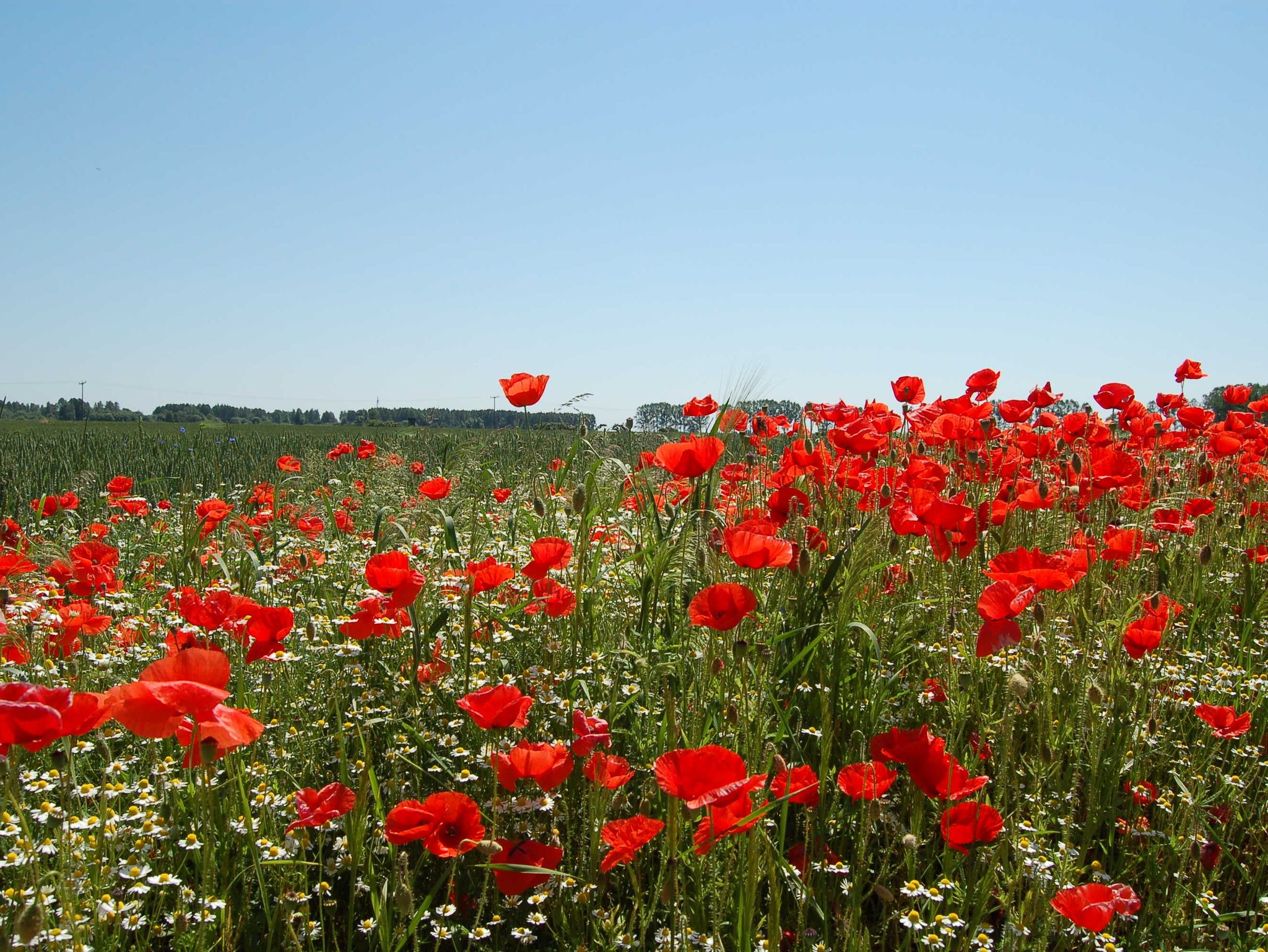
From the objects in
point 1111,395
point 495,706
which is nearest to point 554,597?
point 495,706

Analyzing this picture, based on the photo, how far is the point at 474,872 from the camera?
6.15 feet

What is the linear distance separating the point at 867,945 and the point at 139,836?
1.47 metres

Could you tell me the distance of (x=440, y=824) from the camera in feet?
5.10

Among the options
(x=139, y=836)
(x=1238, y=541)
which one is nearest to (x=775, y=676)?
(x=139, y=836)

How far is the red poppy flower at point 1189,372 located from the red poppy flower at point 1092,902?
4.62 meters

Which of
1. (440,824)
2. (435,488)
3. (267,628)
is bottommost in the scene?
(440,824)

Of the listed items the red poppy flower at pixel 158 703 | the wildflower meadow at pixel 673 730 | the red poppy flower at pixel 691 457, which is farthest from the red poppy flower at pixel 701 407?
the red poppy flower at pixel 158 703

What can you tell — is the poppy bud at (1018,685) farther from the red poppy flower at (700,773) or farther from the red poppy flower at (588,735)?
the red poppy flower at (588,735)

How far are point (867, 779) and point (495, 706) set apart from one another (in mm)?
735

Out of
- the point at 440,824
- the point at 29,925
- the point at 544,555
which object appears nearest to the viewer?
the point at 29,925

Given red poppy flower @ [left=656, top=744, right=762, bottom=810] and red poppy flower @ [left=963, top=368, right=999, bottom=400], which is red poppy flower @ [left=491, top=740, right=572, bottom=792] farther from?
red poppy flower @ [left=963, top=368, right=999, bottom=400]

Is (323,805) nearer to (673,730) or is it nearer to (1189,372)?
(673,730)

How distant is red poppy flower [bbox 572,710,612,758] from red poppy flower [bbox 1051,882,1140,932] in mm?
838

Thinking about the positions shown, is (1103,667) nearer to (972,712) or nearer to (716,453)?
(972,712)
